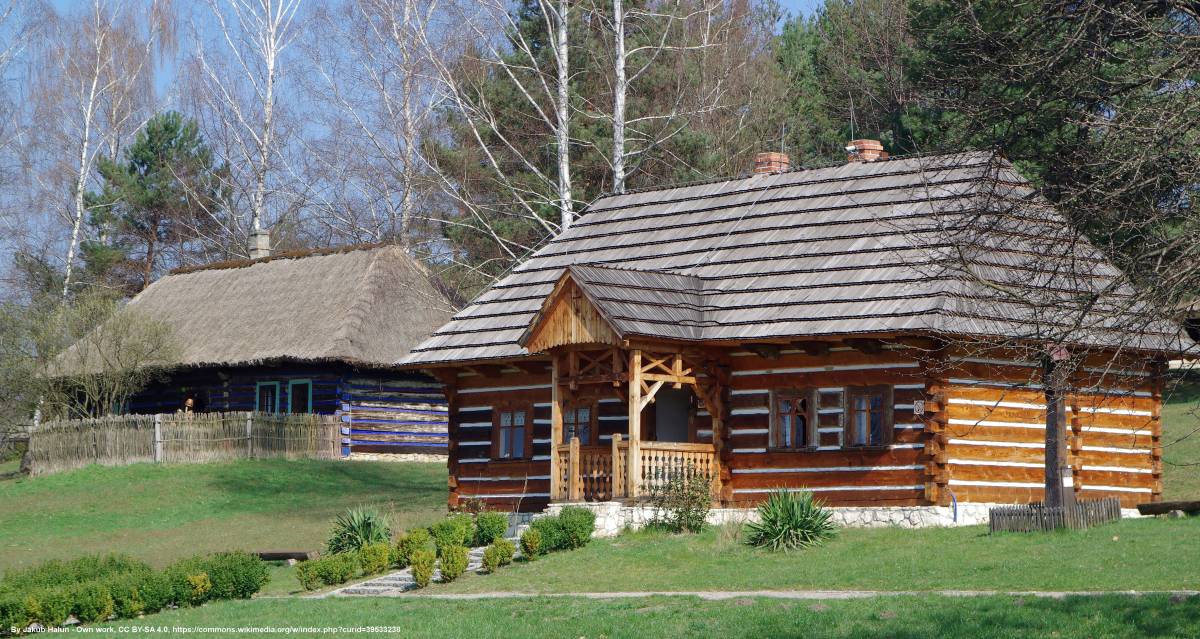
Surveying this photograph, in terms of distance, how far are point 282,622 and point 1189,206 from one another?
10.2 metres

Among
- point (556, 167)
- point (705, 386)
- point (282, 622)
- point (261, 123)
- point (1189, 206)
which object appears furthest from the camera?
point (261, 123)

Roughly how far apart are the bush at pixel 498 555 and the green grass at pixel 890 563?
0.14 meters

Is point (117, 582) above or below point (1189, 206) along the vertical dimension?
below

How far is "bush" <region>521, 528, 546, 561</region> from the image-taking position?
68.6 feet

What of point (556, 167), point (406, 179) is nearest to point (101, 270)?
point (406, 179)

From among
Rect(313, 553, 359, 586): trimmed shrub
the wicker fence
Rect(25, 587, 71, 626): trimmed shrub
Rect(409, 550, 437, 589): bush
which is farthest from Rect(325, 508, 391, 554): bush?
the wicker fence

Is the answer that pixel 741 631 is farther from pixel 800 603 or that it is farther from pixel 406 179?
pixel 406 179

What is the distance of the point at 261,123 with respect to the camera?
54344 millimetres

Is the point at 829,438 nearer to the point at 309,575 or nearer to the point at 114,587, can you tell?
the point at 309,575

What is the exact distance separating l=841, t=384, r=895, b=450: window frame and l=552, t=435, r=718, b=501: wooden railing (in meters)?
2.14

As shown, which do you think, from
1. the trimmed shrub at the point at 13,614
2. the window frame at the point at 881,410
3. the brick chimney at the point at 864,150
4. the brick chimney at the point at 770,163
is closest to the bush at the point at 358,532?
the trimmed shrub at the point at 13,614

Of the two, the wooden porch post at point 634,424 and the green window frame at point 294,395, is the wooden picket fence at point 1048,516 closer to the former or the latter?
the wooden porch post at point 634,424

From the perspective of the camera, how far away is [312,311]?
39.4 metres

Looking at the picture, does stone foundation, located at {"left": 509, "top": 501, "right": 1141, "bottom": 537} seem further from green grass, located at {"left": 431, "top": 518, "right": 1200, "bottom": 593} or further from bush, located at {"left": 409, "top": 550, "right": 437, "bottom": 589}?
bush, located at {"left": 409, "top": 550, "right": 437, "bottom": 589}
